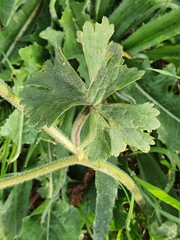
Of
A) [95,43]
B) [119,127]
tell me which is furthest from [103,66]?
[119,127]

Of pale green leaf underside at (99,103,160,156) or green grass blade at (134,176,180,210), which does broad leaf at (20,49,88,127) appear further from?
green grass blade at (134,176,180,210)

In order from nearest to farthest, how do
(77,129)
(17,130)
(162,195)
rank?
1. (77,129)
2. (162,195)
3. (17,130)

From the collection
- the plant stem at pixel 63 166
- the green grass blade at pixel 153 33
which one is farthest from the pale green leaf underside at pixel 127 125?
the green grass blade at pixel 153 33

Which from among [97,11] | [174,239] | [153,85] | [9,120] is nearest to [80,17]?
[97,11]

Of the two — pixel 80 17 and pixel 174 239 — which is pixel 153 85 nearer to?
pixel 80 17

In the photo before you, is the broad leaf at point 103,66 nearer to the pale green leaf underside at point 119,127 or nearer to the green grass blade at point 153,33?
A: the pale green leaf underside at point 119,127

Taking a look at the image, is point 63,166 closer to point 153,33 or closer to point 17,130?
point 17,130
